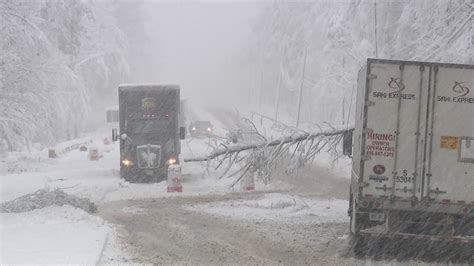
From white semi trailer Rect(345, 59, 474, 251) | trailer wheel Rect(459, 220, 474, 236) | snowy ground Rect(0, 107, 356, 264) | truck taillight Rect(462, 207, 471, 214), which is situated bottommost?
snowy ground Rect(0, 107, 356, 264)

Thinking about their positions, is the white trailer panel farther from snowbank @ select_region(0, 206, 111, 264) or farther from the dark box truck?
the dark box truck

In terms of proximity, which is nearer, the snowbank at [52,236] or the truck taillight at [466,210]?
the snowbank at [52,236]

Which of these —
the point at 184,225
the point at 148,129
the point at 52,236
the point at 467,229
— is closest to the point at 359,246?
the point at 467,229

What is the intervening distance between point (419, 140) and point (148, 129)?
12.5 metres

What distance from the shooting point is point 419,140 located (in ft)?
30.4

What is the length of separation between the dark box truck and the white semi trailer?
11545 mm

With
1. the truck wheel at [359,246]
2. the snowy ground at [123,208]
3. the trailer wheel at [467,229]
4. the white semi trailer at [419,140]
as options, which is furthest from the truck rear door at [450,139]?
the snowy ground at [123,208]

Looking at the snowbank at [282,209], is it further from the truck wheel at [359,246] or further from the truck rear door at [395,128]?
the truck rear door at [395,128]

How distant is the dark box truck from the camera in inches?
785

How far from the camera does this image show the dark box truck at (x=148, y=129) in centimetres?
1994

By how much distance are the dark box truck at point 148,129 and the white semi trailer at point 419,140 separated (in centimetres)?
1155

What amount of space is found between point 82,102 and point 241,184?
2152 centimetres

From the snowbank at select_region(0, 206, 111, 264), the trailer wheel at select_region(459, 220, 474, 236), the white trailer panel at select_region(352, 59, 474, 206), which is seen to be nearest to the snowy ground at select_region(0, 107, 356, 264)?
the snowbank at select_region(0, 206, 111, 264)

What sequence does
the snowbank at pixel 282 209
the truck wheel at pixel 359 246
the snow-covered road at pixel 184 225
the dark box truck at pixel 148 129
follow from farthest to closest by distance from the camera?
1. the dark box truck at pixel 148 129
2. the snowbank at pixel 282 209
3. the truck wheel at pixel 359 246
4. the snow-covered road at pixel 184 225
